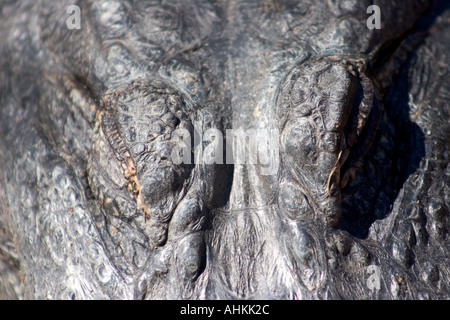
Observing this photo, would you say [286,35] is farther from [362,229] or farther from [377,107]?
[362,229]

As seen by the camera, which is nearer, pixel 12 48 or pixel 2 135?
pixel 2 135

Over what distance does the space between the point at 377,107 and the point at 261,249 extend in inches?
32.1

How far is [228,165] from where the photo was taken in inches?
90.3

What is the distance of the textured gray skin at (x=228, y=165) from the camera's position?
6.81 ft

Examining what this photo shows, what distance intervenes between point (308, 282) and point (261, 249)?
228 millimetres

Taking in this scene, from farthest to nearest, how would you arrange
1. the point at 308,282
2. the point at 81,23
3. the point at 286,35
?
1. the point at 81,23
2. the point at 286,35
3. the point at 308,282

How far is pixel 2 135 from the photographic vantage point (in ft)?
9.11

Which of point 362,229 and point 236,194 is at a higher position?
point 236,194

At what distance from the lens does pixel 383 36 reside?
2.58 meters

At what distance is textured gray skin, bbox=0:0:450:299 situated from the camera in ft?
6.81

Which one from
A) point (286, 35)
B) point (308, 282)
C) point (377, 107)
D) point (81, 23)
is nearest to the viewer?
point (308, 282)
